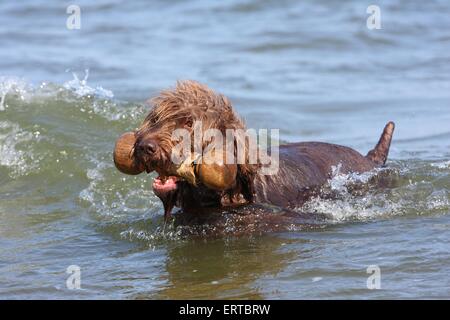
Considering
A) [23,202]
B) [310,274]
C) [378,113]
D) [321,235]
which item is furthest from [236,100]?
[310,274]

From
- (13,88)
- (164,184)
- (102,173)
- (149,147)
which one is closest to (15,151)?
(102,173)

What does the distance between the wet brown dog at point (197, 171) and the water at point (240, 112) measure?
0.84ft

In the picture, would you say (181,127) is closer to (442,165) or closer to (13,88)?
(442,165)

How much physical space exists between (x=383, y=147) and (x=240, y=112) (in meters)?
4.50

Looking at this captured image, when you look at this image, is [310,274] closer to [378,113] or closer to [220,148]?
[220,148]

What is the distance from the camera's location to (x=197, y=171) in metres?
6.12

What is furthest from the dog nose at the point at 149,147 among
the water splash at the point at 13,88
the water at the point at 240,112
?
the water splash at the point at 13,88

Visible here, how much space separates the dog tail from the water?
0.21 m

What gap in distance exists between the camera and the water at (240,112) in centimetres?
635

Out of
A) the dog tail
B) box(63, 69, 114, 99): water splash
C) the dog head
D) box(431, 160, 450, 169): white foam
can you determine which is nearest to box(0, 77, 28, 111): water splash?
box(63, 69, 114, 99): water splash

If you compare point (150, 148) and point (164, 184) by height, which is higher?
point (150, 148)

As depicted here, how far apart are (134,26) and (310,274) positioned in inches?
599

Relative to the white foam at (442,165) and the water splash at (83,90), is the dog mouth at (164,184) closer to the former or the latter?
the white foam at (442,165)
